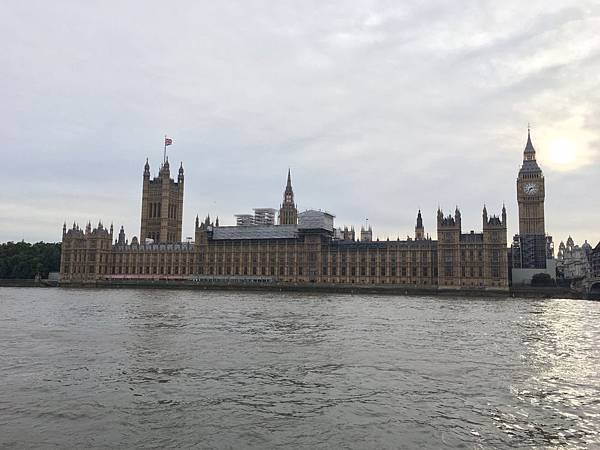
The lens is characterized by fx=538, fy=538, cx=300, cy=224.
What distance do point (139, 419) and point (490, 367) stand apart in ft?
51.3

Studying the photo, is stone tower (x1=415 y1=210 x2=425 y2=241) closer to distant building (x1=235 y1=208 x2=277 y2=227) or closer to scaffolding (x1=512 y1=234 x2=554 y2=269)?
scaffolding (x1=512 y1=234 x2=554 y2=269)

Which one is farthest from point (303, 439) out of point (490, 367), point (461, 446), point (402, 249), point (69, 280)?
point (69, 280)

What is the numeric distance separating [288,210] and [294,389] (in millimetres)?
166289

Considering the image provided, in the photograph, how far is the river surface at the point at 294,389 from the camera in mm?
14375

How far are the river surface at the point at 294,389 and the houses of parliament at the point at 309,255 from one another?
8292 centimetres

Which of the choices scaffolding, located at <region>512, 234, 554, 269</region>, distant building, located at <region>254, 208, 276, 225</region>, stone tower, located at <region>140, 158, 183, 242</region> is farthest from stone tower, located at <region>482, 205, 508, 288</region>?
stone tower, located at <region>140, 158, 183, 242</region>

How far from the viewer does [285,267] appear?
135 m

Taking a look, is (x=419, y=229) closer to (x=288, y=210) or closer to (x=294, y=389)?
(x=288, y=210)

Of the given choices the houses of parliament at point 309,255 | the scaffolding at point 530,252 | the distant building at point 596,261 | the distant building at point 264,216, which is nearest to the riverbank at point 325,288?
the houses of parliament at point 309,255

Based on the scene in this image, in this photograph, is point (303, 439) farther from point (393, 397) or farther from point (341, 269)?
point (341, 269)

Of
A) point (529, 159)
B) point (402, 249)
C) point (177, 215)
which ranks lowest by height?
point (402, 249)

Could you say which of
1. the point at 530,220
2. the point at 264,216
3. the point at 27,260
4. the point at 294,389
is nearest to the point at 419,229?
the point at 530,220

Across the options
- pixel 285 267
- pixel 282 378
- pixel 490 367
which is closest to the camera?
pixel 282 378

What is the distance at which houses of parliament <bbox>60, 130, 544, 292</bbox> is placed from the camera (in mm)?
117062
